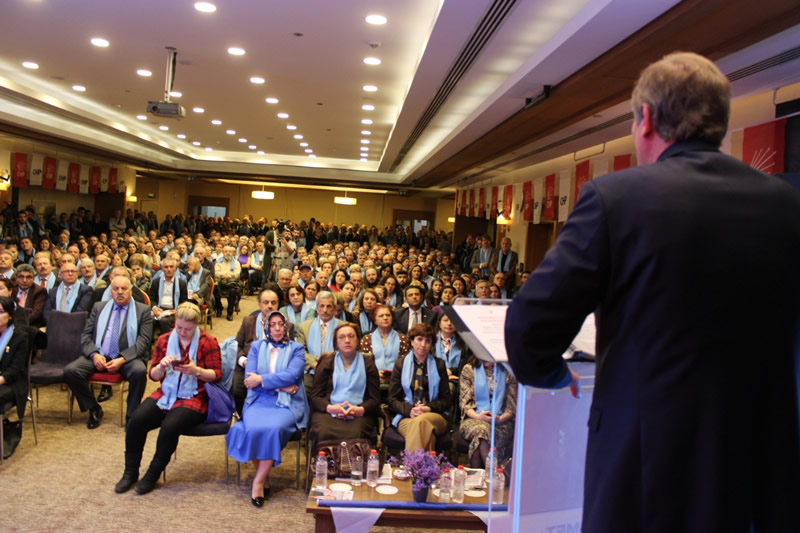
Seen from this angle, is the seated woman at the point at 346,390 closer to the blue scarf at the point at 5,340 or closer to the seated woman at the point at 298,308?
the seated woman at the point at 298,308

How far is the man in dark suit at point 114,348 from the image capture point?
5.61 m

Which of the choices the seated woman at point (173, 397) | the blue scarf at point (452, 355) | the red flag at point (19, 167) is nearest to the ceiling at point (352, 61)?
the red flag at point (19, 167)

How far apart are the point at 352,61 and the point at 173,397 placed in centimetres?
477

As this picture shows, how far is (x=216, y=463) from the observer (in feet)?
16.8

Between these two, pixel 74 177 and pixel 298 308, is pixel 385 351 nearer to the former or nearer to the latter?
pixel 298 308

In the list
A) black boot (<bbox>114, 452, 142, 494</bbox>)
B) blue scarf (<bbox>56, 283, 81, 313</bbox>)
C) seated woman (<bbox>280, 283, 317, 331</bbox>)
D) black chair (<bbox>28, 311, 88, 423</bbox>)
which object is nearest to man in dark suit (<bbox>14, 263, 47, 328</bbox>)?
blue scarf (<bbox>56, 283, 81, 313</bbox>)

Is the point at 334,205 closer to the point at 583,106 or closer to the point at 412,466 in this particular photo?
the point at 583,106

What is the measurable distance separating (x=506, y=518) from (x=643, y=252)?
2.72 ft

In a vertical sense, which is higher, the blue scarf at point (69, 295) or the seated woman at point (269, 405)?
the blue scarf at point (69, 295)

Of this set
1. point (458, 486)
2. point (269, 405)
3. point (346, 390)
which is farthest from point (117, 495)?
point (458, 486)

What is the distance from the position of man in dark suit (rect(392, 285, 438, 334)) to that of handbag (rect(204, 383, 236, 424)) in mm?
2625

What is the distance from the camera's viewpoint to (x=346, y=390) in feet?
16.0

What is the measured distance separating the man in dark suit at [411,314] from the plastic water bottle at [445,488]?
3310mm

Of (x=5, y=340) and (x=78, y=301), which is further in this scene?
(x=78, y=301)
